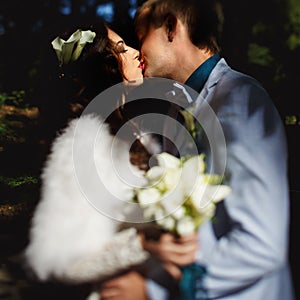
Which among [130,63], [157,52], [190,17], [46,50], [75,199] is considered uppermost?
[190,17]

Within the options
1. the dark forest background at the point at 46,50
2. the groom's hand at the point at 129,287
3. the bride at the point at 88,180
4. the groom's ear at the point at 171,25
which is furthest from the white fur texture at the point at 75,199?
the dark forest background at the point at 46,50

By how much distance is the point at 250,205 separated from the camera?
4.58ft

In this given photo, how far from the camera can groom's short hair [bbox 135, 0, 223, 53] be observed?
1714mm

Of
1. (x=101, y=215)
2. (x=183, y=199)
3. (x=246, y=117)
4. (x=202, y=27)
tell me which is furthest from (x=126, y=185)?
(x=202, y=27)

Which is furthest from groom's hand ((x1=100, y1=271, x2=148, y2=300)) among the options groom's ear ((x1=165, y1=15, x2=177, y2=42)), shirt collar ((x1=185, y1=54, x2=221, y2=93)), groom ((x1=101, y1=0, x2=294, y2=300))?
groom's ear ((x1=165, y1=15, x2=177, y2=42))

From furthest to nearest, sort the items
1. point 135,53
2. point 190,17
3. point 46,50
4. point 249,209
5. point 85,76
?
1. point 46,50
2. point 85,76
3. point 135,53
4. point 190,17
5. point 249,209

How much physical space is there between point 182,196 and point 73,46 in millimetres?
910

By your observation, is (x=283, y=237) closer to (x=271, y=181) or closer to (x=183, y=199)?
(x=271, y=181)

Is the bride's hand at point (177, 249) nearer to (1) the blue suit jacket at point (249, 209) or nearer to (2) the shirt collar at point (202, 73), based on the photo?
(1) the blue suit jacket at point (249, 209)

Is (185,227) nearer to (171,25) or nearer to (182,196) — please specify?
(182,196)

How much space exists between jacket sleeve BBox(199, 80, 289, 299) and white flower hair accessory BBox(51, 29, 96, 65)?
83 cm

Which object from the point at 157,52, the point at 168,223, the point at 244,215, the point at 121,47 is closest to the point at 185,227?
the point at 168,223

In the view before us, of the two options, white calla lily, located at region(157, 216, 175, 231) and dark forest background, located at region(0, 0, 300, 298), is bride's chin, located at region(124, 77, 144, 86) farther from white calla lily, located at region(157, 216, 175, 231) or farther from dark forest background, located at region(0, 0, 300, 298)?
dark forest background, located at region(0, 0, 300, 298)

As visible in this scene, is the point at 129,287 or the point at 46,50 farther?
the point at 46,50
